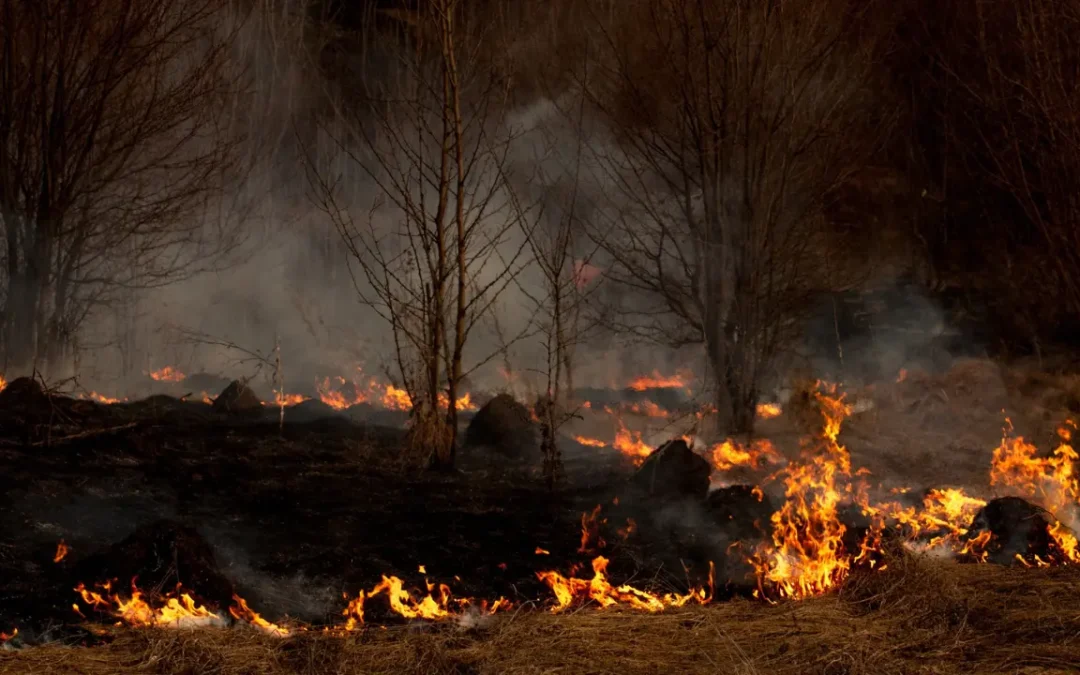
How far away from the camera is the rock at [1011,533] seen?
20.3ft

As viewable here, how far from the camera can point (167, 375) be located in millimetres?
17328

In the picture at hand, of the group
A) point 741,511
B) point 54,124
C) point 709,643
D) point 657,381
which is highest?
point 54,124

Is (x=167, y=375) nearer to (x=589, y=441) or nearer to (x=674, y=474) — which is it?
(x=589, y=441)

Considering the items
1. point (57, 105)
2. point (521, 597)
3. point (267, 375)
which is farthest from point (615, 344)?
point (521, 597)

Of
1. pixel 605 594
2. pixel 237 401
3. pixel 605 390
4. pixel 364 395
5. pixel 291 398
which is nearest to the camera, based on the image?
pixel 605 594

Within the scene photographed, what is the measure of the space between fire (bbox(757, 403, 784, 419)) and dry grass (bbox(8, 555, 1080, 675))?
5781 millimetres

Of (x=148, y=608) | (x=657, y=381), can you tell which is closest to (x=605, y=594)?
(x=148, y=608)

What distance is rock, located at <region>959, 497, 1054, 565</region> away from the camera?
20.3ft

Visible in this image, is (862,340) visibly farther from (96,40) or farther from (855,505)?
(96,40)

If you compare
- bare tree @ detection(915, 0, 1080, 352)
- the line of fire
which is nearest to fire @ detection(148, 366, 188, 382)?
the line of fire

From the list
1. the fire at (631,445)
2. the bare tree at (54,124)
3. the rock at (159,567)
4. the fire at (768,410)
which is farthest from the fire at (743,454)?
the bare tree at (54,124)

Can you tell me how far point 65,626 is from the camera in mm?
4738

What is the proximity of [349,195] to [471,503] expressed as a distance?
14.6m

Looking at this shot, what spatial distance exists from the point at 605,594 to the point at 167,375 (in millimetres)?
14015
